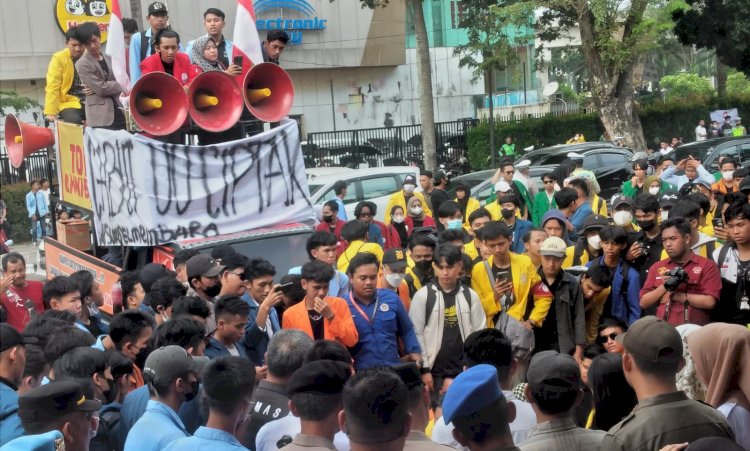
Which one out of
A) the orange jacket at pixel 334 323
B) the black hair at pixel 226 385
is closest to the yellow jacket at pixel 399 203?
the orange jacket at pixel 334 323

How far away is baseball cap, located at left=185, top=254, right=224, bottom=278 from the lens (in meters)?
A: 7.04

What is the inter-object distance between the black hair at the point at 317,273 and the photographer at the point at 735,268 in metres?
2.64

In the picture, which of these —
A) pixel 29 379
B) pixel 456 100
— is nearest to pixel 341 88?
pixel 456 100

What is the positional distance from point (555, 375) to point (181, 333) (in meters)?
2.17

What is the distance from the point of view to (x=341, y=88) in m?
43.1

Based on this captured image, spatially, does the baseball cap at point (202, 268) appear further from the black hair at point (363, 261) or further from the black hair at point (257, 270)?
the black hair at point (363, 261)

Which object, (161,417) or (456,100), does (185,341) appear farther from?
(456,100)

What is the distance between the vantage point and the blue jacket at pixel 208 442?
392 centimetres

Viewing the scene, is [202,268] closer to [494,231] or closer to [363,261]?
[363,261]

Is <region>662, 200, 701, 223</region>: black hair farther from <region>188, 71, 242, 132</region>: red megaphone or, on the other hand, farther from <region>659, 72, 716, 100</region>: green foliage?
<region>659, 72, 716, 100</region>: green foliage

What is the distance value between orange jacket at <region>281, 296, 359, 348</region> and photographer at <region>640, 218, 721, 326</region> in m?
2.14

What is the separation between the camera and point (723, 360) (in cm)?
403

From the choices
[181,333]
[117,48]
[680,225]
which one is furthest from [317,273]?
[117,48]

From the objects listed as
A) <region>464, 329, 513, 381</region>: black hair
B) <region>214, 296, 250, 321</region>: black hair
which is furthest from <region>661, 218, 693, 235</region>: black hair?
<region>214, 296, 250, 321</region>: black hair
